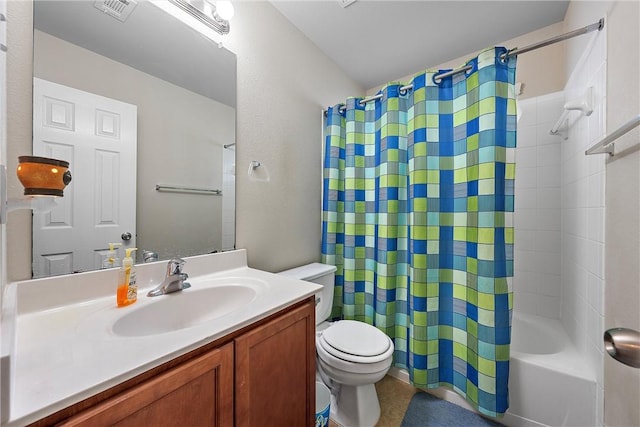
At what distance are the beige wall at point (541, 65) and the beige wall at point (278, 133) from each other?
4.70ft

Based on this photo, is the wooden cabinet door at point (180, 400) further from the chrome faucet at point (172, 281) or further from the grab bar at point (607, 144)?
A: the grab bar at point (607, 144)

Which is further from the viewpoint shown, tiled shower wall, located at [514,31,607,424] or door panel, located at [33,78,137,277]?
tiled shower wall, located at [514,31,607,424]

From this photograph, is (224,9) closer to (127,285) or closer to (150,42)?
(150,42)

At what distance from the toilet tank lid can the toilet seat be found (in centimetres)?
32

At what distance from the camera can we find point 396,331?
5.30 ft

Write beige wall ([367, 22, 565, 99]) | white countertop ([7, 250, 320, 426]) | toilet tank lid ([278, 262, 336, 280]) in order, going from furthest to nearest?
beige wall ([367, 22, 565, 99]) < toilet tank lid ([278, 262, 336, 280]) < white countertop ([7, 250, 320, 426])

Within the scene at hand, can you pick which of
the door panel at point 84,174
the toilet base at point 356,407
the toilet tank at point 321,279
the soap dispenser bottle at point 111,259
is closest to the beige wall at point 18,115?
the door panel at point 84,174

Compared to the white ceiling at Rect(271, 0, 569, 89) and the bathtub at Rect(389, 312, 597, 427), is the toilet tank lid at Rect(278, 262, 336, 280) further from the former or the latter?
the white ceiling at Rect(271, 0, 569, 89)

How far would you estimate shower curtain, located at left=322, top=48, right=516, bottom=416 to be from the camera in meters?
1.22

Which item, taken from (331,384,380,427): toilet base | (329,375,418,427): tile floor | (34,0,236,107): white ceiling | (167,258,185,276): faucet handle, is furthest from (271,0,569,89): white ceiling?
(329,375,418,427): tile floor

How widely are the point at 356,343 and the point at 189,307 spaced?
2.77ft

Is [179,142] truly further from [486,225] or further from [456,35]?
[456,35]

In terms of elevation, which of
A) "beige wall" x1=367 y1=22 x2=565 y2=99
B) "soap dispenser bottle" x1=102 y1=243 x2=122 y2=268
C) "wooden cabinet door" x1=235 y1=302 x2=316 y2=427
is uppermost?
"beige wall" x1=367 y1=22 x2=565 y2=99

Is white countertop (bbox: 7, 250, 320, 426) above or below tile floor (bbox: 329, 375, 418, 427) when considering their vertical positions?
above
